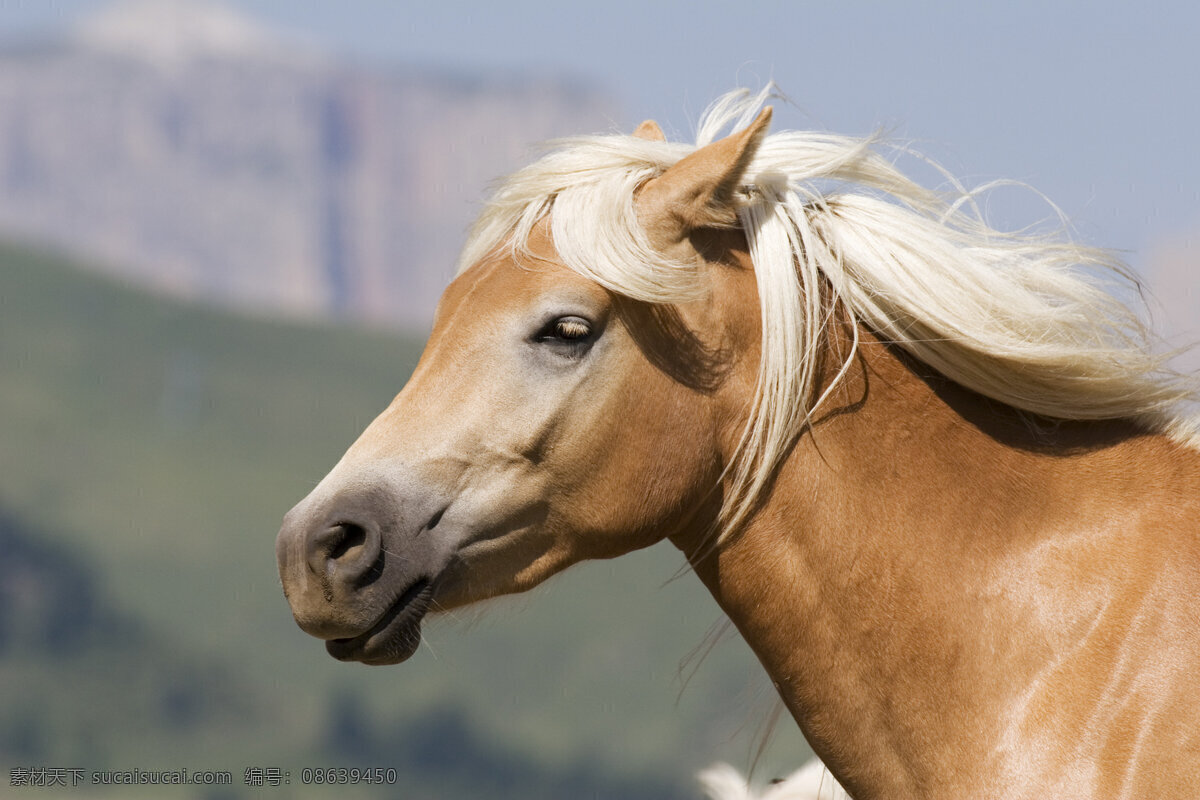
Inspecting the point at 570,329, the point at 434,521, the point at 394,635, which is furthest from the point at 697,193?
the point at 394,635

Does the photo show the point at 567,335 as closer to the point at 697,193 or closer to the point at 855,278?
the point at 697,193

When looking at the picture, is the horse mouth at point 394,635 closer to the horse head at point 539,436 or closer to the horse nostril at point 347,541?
the horse head at point 539,436

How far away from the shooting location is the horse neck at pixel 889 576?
2.29 m

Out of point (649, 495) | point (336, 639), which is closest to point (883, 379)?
point (649, 495)

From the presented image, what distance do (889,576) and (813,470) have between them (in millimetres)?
278

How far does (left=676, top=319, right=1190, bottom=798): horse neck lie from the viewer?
2289mm

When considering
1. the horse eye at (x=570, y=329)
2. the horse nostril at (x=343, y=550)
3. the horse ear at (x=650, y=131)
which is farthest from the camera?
the horse ear at (x=650, y=131)

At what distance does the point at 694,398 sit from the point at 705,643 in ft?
2.63

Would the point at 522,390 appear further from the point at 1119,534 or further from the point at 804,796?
the point at 804,796

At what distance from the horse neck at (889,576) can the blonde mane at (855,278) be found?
0.10 meters

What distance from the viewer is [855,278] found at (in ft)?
8.19

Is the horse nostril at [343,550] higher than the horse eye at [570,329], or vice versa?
the horse eye at [570,329]

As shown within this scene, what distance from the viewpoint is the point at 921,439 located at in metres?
2.42

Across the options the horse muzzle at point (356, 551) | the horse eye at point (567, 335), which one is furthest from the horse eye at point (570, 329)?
the horse muzzle at point (356, 551)
